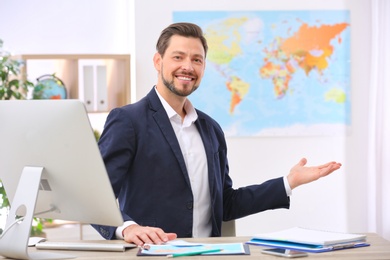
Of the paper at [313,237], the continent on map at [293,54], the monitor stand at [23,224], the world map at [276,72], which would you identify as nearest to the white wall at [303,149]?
the world map at [276,72]

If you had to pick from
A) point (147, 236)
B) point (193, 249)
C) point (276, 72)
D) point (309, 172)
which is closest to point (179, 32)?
point (309, 172)

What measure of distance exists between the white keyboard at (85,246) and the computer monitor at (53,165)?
0.32 ft

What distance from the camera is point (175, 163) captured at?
2.88 m

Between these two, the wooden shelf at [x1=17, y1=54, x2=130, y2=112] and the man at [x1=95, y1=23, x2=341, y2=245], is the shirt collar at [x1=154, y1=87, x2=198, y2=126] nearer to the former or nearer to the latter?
the man at [x1=95, y1=23, x2=341, y2=245]

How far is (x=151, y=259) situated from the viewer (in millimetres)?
2111

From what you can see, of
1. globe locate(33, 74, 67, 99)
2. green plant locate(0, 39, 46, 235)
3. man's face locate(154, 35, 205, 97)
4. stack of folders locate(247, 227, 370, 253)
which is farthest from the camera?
globe locate(33, 74, 67, 99)

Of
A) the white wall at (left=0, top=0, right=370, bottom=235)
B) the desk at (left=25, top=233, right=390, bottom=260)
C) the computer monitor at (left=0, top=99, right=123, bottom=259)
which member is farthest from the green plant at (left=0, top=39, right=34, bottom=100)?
the desk at (left=25, top=233, right=390, bottom=260)

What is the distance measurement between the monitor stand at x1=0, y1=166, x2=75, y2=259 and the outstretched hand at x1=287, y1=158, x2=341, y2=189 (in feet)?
3.29

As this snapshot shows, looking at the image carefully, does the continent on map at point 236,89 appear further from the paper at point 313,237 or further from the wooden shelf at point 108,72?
the paper at point 313,237

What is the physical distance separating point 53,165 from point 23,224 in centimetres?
21

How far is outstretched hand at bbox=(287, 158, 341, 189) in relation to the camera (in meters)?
2.61

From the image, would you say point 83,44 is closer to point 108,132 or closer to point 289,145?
point 289,145

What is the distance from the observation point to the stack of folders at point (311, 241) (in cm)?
222

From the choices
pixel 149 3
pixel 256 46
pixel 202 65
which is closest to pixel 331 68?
pixel 256 46
